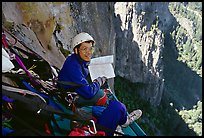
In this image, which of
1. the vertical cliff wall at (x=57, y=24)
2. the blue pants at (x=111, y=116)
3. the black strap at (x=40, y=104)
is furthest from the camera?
the vertical cliff wall at (x=57, y=24)

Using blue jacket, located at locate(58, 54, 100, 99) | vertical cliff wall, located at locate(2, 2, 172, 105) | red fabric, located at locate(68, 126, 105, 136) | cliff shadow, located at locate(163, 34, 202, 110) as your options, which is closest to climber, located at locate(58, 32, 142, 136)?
blue jacket, located at locate(58, 54, 100, 99)

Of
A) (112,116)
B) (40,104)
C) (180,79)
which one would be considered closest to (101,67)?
(112,116)

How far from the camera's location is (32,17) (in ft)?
23.9

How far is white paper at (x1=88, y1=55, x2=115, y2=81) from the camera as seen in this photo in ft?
16.8

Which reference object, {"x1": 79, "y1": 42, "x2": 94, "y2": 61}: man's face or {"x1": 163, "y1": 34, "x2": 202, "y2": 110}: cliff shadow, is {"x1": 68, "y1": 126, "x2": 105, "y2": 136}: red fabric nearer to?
{"x1": 79, "y1": 42, "x2": 94, "y2": 61}: man's face

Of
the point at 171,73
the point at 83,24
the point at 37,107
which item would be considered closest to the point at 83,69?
the point at 37,107

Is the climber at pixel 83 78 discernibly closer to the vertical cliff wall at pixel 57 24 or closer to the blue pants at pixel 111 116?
the blue pants at pixel 111 116

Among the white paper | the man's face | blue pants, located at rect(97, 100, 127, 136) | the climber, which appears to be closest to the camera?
blue pants, located at rect(97, 100, 127, 136)

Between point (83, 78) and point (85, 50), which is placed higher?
point (85, 50)

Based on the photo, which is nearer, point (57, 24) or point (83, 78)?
point (83, 78)

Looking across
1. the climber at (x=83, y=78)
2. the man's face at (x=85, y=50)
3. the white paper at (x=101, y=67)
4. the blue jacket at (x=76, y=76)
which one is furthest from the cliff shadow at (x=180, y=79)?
the blue jacket at (x=76, y=76)

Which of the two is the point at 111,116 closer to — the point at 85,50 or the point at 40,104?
the point at 40,104

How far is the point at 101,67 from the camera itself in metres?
5.21

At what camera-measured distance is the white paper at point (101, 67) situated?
513cm
